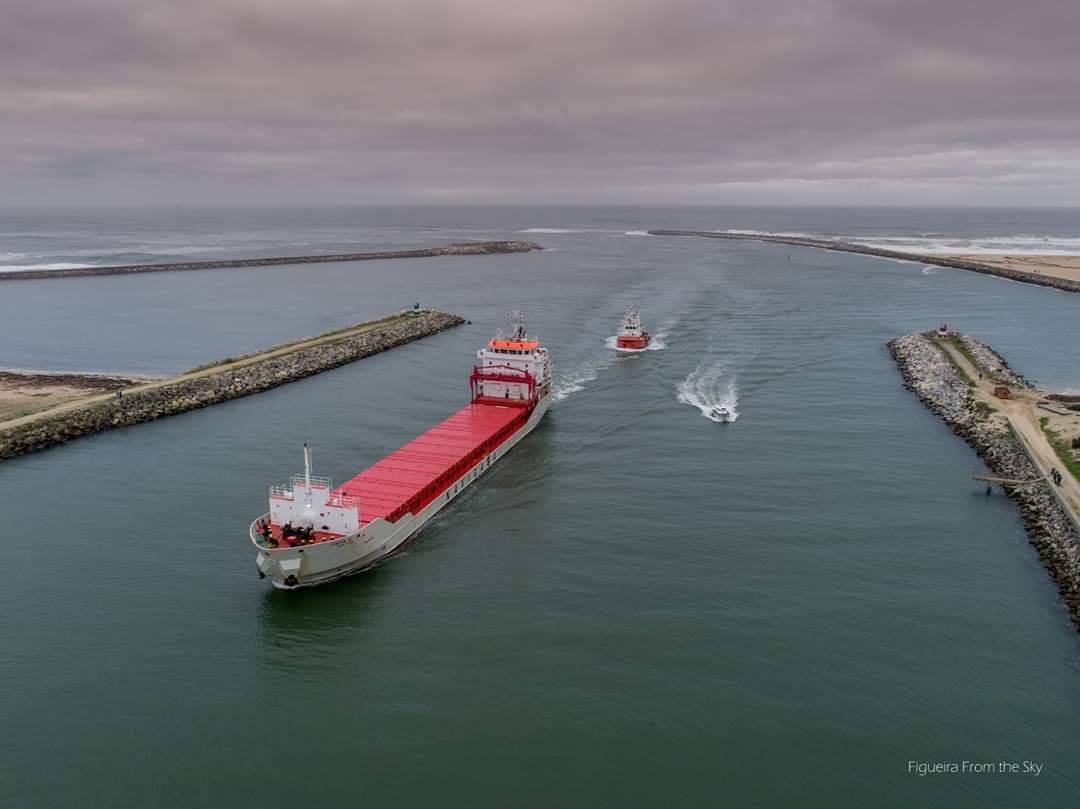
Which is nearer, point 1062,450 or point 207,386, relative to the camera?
point 1062,450

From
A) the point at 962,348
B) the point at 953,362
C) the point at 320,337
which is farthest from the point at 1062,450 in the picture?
the point at 320,337

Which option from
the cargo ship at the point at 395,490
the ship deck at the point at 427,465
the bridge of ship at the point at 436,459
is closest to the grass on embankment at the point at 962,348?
the cargo ship at the point at 395,490

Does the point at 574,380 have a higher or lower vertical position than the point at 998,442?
higher

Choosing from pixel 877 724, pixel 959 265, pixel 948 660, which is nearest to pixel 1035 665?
pixel 948 660

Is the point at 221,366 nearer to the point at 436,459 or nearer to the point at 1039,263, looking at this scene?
the point at 436,459

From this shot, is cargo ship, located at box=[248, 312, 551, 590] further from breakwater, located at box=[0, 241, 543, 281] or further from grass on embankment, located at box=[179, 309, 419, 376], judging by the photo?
breakwater, located at box=[0, 241, 543, 281]

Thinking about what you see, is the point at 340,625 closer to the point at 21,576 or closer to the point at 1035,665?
the point at 21,576

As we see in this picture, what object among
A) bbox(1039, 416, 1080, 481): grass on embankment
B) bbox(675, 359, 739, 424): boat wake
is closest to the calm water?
bbox(675, 359, 739, 424): boat wake

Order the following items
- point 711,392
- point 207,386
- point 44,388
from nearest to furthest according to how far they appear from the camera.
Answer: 1. point 44,388
2. point 207,386
3. point 711,392
